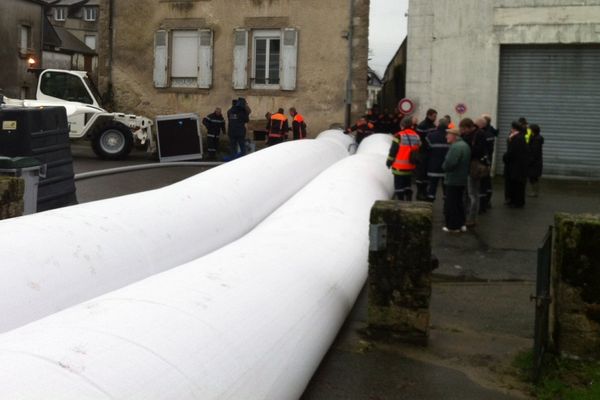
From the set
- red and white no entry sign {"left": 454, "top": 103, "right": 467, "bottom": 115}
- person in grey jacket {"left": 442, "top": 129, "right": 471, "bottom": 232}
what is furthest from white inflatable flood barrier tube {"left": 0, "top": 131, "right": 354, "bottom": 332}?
red and white no entry sign {"left": 454, "top": 103, "right": 467, "bottom": 115}

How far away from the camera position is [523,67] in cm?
1917

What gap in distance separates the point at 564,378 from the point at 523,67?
15383 mm

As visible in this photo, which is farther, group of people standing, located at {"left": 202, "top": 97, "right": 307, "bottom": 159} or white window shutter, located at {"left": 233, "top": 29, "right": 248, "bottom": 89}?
white window shutter, located at {"left": 233, "top": 29, "right": 248, "bottom": 89}

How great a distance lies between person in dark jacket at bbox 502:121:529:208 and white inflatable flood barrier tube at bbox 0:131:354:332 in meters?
6.13

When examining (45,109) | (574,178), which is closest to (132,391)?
(45,109)

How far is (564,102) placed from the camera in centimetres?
1898

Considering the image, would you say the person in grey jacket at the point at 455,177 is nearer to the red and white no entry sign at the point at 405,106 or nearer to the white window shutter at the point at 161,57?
the red and white no entry sign at the point at 405,106

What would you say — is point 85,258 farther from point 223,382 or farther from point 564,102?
point 564,102

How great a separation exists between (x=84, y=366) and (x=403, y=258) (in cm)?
317

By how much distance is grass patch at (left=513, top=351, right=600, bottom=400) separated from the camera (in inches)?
184

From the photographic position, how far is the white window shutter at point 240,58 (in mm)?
23359

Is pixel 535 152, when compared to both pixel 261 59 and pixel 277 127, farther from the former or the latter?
pixel 261 59

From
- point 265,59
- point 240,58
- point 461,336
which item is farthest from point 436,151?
point 240,58

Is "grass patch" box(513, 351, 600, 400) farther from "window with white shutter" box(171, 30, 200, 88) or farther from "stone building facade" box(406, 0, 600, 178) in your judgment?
"window with white shutter" box(171, 30, 200, 88)
